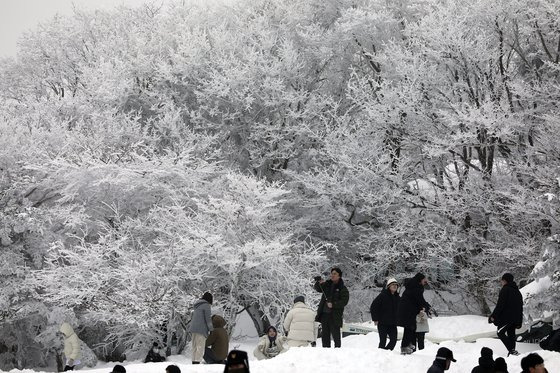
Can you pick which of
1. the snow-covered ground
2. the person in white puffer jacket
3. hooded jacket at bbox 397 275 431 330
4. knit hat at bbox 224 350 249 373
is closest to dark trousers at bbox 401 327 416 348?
hooded jacket at bbox 397 275 431 330

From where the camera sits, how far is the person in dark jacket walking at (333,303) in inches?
634

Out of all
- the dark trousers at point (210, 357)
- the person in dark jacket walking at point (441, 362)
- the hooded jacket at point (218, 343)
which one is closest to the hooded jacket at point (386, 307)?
the hooded jacket at point (218, 343)

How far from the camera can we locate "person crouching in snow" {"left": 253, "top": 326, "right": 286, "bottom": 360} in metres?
17.5

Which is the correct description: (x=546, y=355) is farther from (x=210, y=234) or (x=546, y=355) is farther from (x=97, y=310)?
(x=97, y=310)

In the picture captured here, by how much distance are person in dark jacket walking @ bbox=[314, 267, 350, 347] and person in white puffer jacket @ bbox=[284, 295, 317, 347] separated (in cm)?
20

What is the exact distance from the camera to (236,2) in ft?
125

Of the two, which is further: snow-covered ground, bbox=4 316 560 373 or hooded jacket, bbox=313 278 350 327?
hooded jacket, bbox=313 278 350 327

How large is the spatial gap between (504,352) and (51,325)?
546 inches

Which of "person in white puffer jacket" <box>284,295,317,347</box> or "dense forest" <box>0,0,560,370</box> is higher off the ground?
"dense forest" <box>0,0,560,370</box>

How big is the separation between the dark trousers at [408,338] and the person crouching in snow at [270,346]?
328 centimetres

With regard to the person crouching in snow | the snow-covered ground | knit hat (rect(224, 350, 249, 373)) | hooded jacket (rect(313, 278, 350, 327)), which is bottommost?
the snow-covered ground

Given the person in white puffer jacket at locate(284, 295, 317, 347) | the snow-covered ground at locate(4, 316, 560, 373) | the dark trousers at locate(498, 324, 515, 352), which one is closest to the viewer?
the snow-covered ground at locate(4, 316, 560, 373)

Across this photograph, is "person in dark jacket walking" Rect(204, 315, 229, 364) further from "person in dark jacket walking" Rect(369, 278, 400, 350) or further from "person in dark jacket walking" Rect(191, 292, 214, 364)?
"person in dark jacket walking" Rect(369, 278, 400, 350)

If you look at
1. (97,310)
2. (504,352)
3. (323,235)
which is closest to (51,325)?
(97,310)
